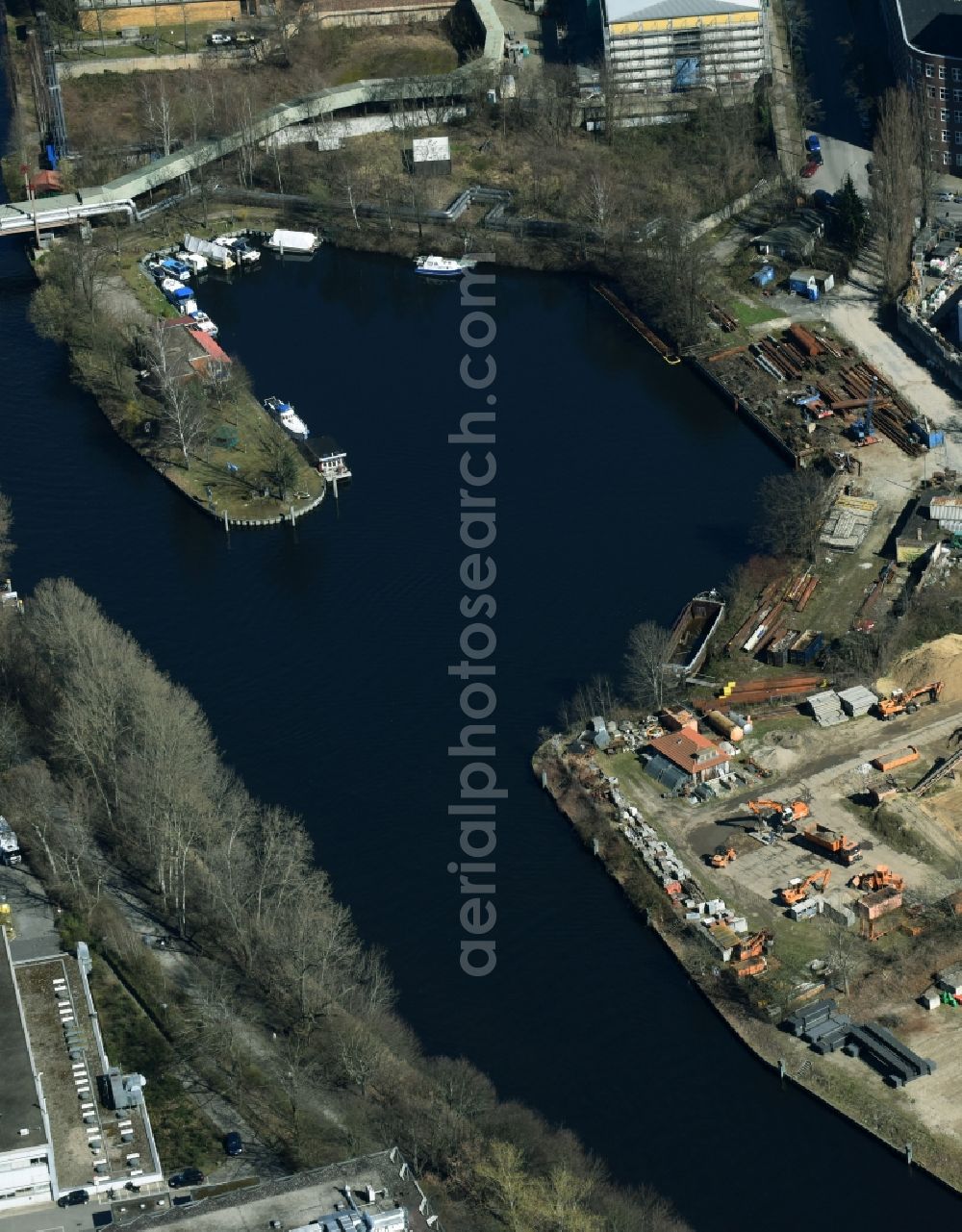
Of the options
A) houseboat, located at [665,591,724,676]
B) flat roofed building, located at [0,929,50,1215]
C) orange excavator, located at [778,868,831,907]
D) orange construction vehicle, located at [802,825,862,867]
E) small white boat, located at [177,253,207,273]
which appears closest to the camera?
flat roofed building, located at [0,929,50,1215]

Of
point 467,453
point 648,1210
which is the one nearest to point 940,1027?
point 648,1210

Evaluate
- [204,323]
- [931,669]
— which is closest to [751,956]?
[931,669]

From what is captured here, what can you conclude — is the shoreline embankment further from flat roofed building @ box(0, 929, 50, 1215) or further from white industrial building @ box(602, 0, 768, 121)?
white industrial building @ box(602, 0, 768, 121)

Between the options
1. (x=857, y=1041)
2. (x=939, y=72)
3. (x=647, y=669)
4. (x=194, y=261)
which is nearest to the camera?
(x=857, y=1041)

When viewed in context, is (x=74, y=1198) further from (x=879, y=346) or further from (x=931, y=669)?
(x=879, y=346)

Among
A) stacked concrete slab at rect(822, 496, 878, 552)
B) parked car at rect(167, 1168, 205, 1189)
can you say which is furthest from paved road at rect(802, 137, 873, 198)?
parked car at rect(167, 1168, 205, 1189)

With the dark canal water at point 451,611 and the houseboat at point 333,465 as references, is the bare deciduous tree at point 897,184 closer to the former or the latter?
the dark canal water at point 451,611

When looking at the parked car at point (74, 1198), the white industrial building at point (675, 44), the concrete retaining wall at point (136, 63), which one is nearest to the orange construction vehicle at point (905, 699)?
the parked car at point (74, 1198)
